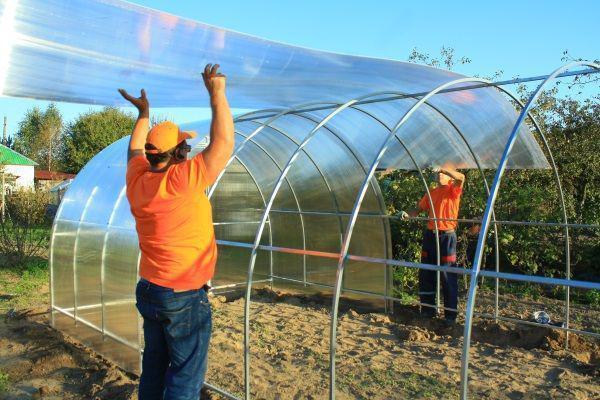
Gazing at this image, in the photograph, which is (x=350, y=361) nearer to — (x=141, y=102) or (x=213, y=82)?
(x=141, y=102)

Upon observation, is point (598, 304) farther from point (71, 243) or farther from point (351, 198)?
point (71, 243)

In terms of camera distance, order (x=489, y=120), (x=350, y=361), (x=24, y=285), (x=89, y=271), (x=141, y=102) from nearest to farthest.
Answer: (x=141, y=102) → (x=350, y=361) → (x=89, y=271) → (x=489, y=120) → (x=24, y=285)

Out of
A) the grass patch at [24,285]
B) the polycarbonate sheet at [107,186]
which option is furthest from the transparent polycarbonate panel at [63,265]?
the grass patch at [24,285]

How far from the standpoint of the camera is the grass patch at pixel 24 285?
8664 millimetres

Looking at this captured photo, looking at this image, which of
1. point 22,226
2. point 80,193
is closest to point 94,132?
point 22,226

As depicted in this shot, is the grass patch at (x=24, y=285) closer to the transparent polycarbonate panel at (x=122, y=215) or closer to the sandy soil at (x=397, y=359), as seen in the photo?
the sandy soil at (x=397, y=359)

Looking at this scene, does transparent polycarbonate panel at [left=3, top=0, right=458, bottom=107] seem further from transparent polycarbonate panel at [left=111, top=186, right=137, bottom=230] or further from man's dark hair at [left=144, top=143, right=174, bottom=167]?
transparent polycarbonate panel at [left=111, top=186, right=137, bottom=230]

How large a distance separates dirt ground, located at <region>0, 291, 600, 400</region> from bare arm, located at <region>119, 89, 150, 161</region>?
2.34 m

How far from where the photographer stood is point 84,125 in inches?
1539

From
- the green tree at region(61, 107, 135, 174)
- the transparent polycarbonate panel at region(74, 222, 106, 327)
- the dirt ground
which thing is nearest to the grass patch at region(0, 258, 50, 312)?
the dirt ground

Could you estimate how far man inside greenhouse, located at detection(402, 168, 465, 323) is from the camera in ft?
22.9

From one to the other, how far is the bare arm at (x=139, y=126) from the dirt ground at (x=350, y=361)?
2343 mm

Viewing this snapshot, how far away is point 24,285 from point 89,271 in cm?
469

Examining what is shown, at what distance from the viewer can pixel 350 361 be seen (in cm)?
571
